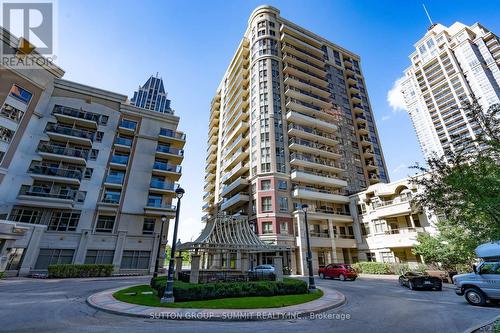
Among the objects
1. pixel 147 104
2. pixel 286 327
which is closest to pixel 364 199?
pixel 286 327

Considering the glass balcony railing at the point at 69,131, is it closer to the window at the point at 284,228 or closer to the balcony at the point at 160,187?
the balcony at the point at 160,187

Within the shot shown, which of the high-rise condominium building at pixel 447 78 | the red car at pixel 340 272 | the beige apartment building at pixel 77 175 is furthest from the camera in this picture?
the high-rise condominium building at pixel 447 78

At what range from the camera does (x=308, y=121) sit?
156ft

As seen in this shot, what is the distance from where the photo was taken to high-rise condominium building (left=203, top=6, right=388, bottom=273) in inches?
1559

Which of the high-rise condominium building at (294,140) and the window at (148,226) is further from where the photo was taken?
the high-rise condominium building at (294,140)

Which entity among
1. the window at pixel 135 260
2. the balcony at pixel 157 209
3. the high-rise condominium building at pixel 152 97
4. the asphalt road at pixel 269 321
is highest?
the high-rise condominium building at pixel 152 97

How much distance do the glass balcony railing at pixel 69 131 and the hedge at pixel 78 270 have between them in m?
18.8

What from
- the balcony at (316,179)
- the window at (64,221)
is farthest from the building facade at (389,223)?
the window at (64,221)

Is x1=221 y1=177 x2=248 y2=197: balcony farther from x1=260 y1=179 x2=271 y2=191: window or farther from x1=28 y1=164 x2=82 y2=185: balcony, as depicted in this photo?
x1=28 y1=164 x2=82 y2=185: balcony

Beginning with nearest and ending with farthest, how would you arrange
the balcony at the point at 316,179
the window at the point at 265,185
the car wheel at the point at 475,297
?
1. the car wheel at the point at 475,297
2. the window at the point at 265,185
3. the balcony at the point at 316,179

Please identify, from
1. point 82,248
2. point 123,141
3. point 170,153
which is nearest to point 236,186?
point 170,153

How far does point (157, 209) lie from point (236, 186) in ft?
48.9

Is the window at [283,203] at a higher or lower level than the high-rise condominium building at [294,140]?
lower

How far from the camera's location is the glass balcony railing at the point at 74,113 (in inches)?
1433
